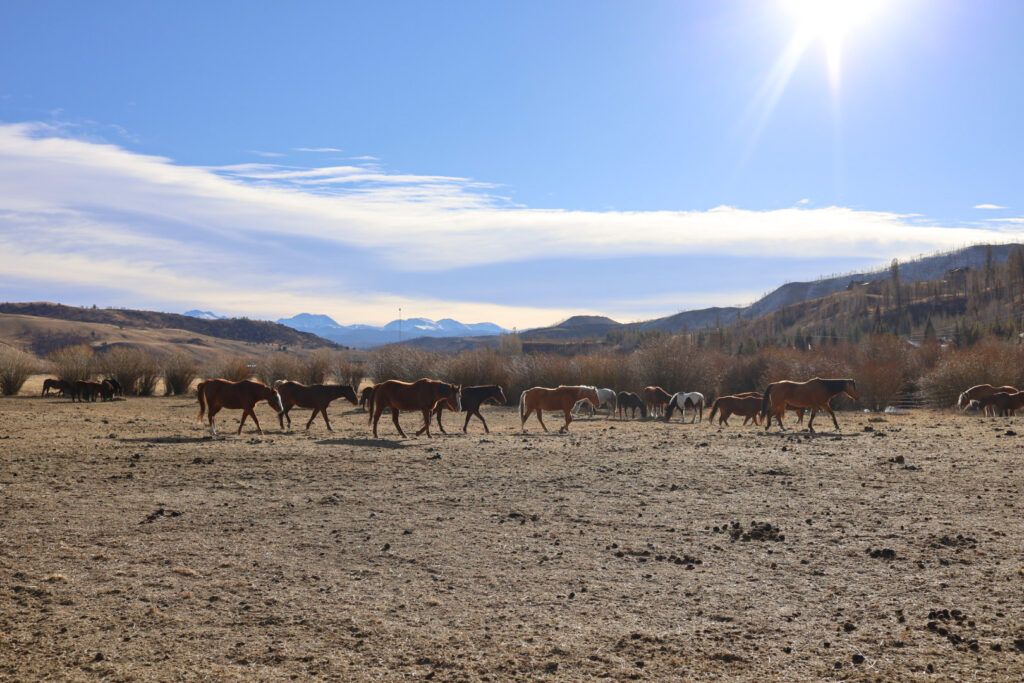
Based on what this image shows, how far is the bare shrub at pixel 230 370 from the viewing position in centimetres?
4247

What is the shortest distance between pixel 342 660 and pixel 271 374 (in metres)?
40.9

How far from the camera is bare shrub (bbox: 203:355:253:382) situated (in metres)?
42.5

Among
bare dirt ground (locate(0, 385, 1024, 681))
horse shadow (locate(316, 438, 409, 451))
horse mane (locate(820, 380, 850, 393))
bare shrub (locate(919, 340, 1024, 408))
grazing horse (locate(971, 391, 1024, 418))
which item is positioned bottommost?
bare dirt ground (locate(0, 385, 1024, 681))

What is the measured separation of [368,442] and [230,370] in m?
28.6

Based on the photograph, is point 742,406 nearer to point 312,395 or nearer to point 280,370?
A: point 312,395

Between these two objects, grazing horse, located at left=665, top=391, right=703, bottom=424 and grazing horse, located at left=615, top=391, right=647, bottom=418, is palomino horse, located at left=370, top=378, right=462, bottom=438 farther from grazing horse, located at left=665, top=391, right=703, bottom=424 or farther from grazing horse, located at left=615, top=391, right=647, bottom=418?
grazing horse, located at left=615, top=391, right=647, bottom=418

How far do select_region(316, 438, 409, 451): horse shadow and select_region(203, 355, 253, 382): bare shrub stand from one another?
26.8 metres

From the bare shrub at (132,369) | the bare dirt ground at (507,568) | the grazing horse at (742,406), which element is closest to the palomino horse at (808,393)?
the grazing horse at (742,406)

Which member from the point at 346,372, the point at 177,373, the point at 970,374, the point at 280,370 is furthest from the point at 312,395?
the point at 970,374

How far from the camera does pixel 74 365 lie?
3850 centimetres

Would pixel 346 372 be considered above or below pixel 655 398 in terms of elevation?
above

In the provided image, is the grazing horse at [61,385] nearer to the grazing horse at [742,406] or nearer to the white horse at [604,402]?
the white horse at [604,402]

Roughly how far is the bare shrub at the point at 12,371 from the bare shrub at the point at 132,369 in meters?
3.86

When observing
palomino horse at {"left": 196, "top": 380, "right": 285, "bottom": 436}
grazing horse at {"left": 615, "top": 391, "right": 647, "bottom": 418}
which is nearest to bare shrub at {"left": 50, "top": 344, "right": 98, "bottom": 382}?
palomino horse at {"left": 196, "top": 380, "right": 285, "bottom": 436}
